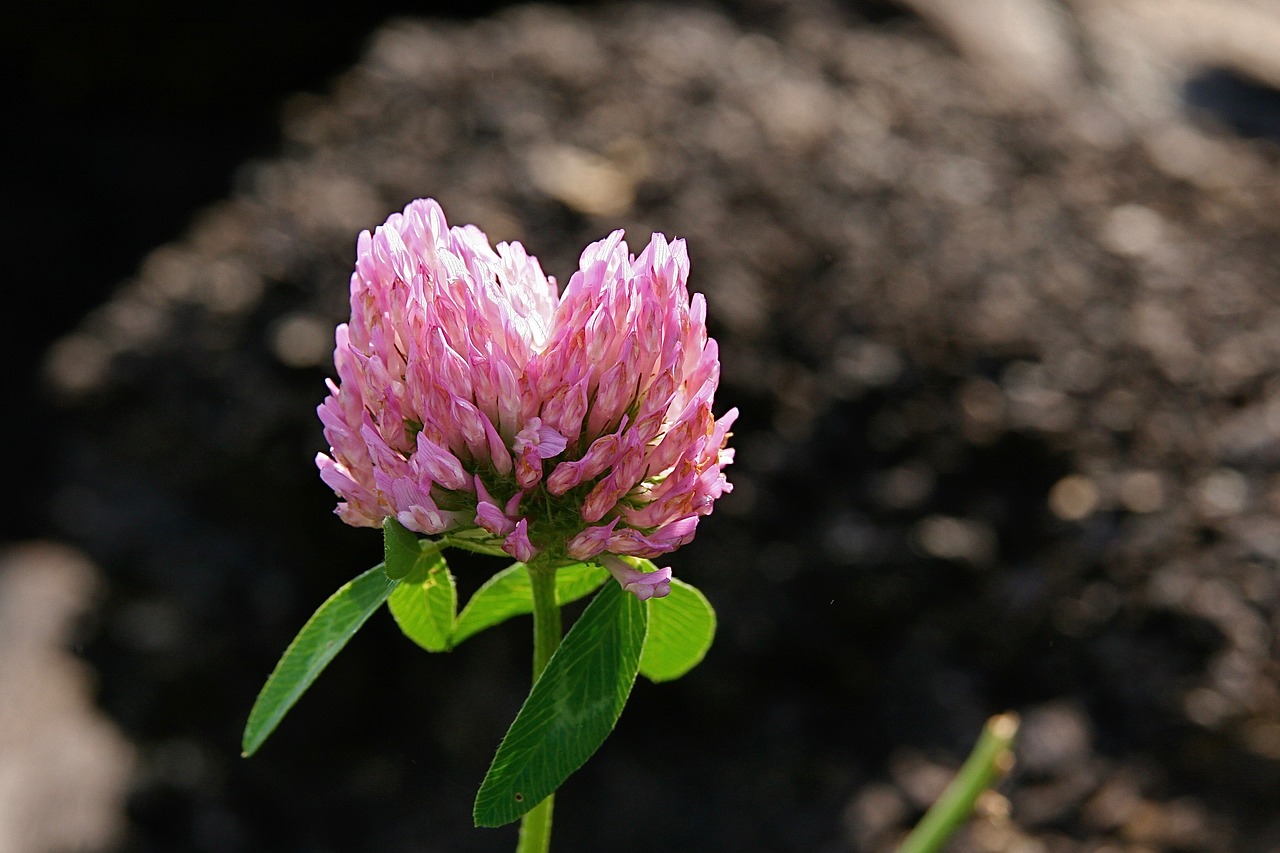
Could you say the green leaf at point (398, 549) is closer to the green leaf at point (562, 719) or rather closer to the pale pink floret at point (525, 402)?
the pale pink floret at point (525, 402)

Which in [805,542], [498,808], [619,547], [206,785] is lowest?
[206,785]

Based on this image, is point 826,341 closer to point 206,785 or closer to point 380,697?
point 380,697

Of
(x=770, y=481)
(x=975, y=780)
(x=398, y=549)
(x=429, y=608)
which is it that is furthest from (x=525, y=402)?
(x=770, y=481)

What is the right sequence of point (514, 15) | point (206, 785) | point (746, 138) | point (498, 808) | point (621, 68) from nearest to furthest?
point (498, 808)
point (206, 785)
point (746, 138)
point (621, 68)
point (514, 15)

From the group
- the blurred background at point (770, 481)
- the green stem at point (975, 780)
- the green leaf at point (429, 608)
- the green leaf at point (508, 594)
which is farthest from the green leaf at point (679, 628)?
the blurred background at point (770, 481)

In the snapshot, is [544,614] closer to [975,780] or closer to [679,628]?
[679,628]

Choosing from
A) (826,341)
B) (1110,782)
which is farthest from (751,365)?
(1110,782)
